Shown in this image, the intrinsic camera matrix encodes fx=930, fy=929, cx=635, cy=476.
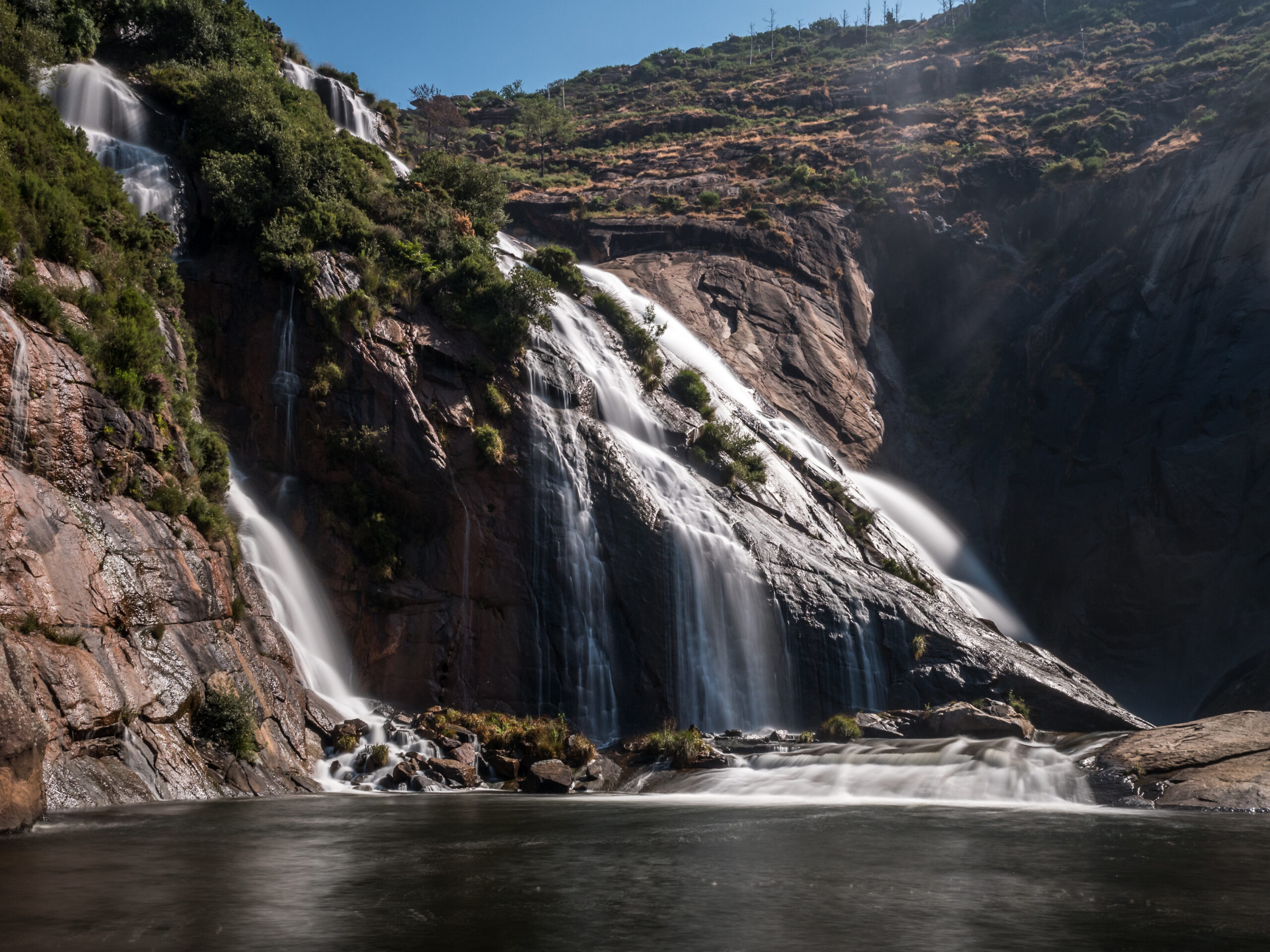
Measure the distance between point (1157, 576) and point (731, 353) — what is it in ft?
72.2

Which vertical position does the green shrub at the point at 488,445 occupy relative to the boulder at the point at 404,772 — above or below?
above

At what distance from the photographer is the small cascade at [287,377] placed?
84.8 ft

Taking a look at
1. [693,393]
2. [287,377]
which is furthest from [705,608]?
[287,377]

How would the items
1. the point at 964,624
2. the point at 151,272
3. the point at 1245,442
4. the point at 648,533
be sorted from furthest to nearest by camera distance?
the point at 1245,442
the point at 964,624
the point at 648,533
the point at 151,272

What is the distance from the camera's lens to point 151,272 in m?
23.2

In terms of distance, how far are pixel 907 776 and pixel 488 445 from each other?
14.5 m

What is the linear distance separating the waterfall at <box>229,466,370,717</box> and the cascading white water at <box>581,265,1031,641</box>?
2054 cm

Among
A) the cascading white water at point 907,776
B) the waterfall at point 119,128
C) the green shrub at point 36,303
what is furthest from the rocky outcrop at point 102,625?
the waterfall at point 119,128

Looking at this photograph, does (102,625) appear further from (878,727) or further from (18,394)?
(878,727)

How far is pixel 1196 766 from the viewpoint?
18531 millimetres

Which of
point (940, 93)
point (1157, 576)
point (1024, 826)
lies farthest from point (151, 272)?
point (940, 93)

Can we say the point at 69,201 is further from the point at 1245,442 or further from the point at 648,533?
the point at 1245,442

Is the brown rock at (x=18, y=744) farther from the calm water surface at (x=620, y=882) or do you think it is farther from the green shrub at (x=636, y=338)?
the green shrub at (x=636, y=338)

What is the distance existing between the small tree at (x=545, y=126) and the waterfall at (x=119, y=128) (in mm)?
51629
